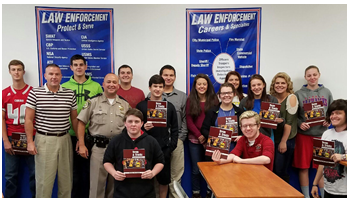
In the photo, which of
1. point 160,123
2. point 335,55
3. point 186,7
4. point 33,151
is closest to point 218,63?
point 186,7

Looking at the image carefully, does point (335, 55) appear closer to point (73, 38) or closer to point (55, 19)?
point (73, 38)

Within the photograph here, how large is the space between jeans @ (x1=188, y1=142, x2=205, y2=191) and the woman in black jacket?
0.46 meters

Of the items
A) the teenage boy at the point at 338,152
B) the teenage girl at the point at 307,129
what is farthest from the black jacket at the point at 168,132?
the teenage girl at the point at 307,129

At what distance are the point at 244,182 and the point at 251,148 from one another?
686 millimetres

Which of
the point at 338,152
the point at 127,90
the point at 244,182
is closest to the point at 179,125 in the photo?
the point at 127,90

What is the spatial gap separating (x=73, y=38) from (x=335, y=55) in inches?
177

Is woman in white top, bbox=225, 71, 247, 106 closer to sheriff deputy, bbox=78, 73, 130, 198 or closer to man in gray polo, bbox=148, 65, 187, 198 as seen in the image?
man in gray polo, bbox=148, 65, 187, 198

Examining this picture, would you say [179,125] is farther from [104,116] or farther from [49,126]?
[49,126]

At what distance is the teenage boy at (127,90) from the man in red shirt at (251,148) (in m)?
1.63

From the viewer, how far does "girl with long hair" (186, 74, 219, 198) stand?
11.6 ft

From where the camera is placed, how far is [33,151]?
122 inches

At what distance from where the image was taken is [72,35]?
3998mm

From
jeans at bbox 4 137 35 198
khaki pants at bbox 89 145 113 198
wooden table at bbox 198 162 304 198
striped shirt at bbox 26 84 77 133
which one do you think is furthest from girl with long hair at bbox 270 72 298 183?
jeans at bbox 4 137 35 198

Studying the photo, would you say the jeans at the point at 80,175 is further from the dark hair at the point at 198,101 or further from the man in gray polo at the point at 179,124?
the dark hair at the point at 198,101
